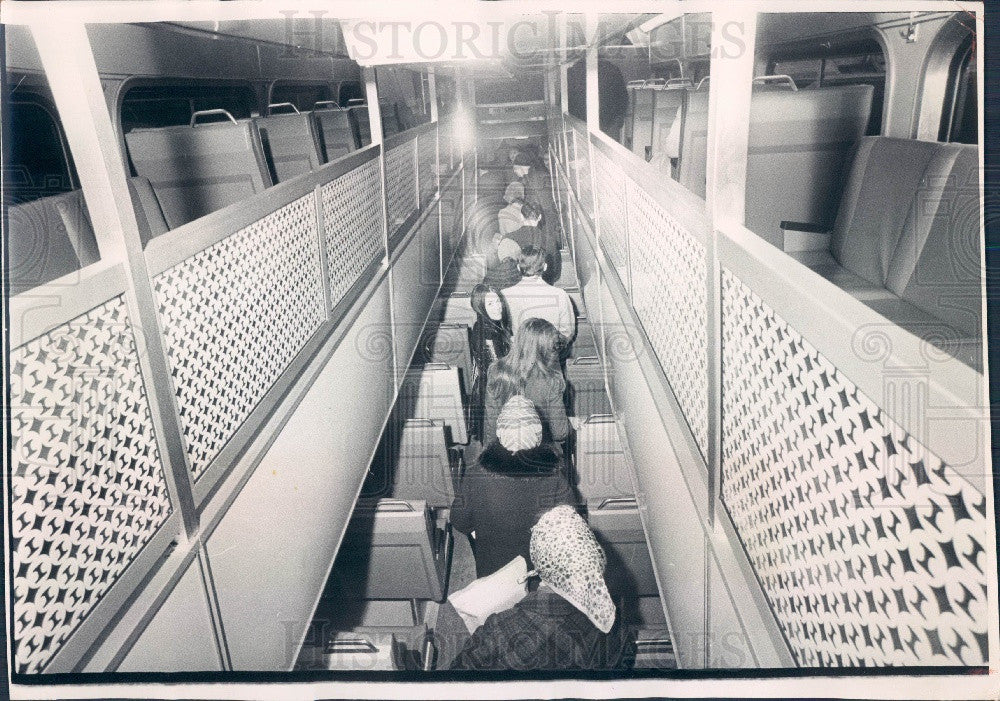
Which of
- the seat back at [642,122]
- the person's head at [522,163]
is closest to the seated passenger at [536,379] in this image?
the seat back at [642,122]

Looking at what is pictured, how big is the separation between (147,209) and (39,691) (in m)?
1.37

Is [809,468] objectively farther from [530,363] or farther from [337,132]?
[337,132]

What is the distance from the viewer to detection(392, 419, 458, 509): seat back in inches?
92.0

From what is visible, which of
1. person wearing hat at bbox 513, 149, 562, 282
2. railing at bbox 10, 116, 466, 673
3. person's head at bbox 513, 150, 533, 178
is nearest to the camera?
railing at bbox 10, 116, 466, 673

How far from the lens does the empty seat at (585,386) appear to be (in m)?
2.62

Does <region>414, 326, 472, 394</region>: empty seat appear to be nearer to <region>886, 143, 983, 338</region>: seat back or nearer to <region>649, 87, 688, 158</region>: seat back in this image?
<region>649, 87, 688, 158</region>: seat back

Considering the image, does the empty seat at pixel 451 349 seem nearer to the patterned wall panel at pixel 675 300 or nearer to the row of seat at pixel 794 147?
the patterned wall panel at pixel 675 300

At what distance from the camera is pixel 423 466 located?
2.38 metres

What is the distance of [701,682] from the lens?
79 cm

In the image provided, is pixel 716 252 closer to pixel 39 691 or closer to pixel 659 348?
pixel 659 348

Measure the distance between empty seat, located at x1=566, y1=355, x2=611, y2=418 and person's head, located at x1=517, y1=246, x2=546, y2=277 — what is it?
49 cm

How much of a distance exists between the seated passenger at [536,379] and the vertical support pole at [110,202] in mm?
1408

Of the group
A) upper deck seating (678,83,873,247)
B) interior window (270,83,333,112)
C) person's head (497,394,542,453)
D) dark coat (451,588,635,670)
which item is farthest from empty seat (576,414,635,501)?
interior window (270,83,333,112)

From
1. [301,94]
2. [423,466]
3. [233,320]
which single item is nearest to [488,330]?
[423,466]
